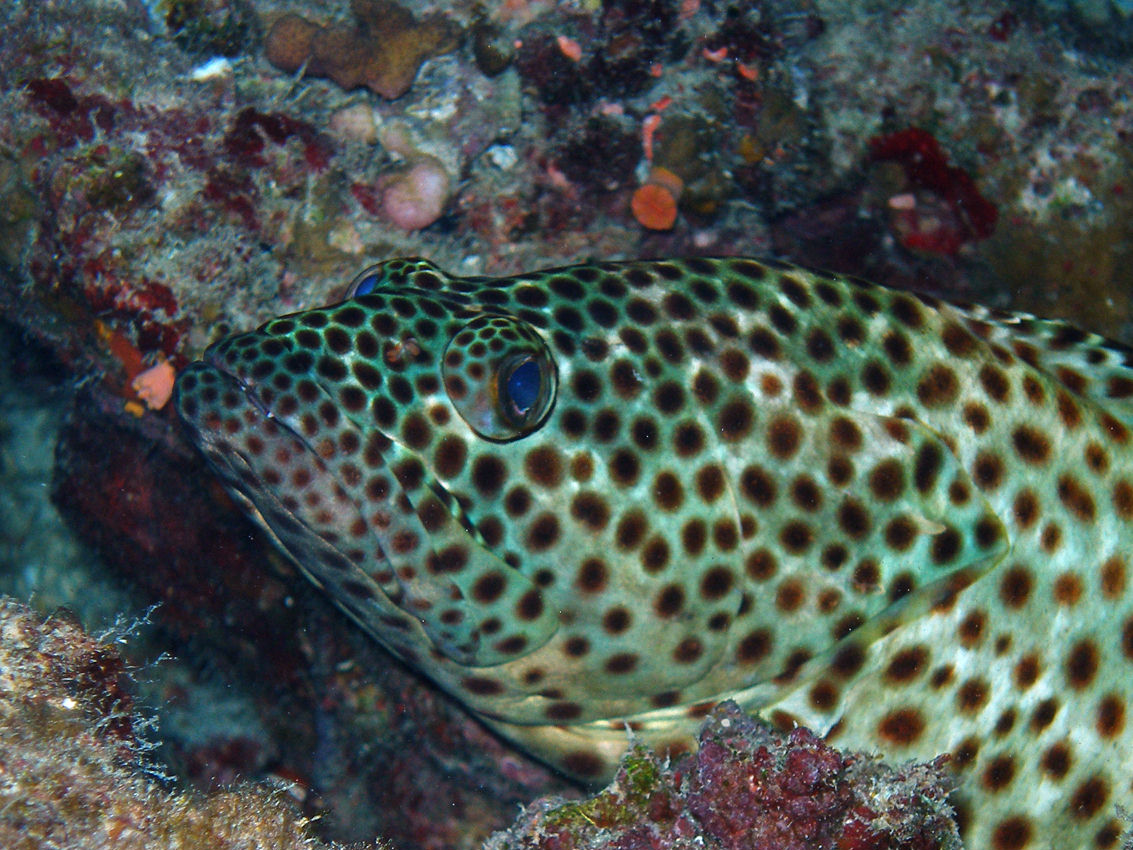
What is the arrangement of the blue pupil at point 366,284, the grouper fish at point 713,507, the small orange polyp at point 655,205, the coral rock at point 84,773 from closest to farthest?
the coral rock at point 84,773, the grouper fish at point 713,507, the blue pupil at point 366,284, the small orange polyp at point 655,205

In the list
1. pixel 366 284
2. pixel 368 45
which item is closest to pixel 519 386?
pixel 366 284

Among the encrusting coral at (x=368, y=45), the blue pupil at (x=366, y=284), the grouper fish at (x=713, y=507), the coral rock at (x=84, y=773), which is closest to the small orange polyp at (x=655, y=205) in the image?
the grouper fish at (x=713, y=507)

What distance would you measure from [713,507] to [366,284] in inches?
62.0

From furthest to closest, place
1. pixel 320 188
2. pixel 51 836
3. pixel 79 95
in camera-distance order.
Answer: pixel 320 188 → pixel 79 95 → pixel 51 836

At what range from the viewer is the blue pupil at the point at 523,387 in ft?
8.03

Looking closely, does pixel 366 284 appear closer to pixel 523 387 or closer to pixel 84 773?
pixel 523 387

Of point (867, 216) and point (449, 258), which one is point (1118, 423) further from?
point (449, 258)

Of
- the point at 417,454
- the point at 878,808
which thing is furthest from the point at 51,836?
the point at 878,808

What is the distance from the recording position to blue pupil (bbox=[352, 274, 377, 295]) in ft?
9.64

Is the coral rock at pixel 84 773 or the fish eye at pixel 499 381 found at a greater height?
the fish eye at pixel 499 381

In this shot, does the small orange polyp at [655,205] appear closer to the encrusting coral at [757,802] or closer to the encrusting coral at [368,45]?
the encrusting coral at [368,45]

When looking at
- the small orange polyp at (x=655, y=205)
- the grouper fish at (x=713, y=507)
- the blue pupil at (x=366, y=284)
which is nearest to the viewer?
the grouper fish at (x=713, y=507)

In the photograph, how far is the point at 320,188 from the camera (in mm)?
4070

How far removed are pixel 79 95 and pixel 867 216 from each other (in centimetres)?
413
